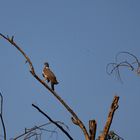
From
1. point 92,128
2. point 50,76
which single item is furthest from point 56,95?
point 50,76

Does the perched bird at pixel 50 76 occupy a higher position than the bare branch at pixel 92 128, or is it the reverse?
the perched bird at pixel 50 76

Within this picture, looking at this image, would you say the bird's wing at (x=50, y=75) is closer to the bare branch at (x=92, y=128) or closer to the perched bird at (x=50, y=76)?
the perched bird at (x=50, y=76)

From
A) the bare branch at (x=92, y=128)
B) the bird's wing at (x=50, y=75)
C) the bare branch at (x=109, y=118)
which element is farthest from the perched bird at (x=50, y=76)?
the bare branch at (x=92, y=128)

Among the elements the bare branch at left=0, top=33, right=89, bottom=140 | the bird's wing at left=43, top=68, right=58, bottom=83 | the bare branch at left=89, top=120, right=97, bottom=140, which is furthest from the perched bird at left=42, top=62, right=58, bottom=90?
the bare branch at left=89, top=120, right=97, bottom=140

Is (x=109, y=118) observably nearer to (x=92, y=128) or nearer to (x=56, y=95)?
(x=92, y=128)

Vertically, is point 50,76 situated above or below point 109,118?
above

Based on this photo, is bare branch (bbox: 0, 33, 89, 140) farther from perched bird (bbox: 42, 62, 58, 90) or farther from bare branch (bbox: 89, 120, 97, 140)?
Answer: perched bird (bbox: 42, 62, 58, 90)

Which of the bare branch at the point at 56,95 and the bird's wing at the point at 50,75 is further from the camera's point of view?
the bird's wing at the point at 50,75

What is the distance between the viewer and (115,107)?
14.0ft

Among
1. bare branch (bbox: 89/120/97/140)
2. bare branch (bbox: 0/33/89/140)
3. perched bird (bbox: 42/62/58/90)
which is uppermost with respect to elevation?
perched bird (bbox: 42/62/58/90)

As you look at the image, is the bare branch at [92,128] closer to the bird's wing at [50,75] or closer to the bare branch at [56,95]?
the bare branch at [56,95]

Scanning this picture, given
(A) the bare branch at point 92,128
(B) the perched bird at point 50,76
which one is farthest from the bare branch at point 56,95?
(B) the perched bird at point 50,76

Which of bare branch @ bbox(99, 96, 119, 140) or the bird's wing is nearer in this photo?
bare branch @ bbox(99, 96, 119, 140)

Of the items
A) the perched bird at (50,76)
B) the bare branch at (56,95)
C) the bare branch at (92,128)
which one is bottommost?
the bare branch at (92,128)
